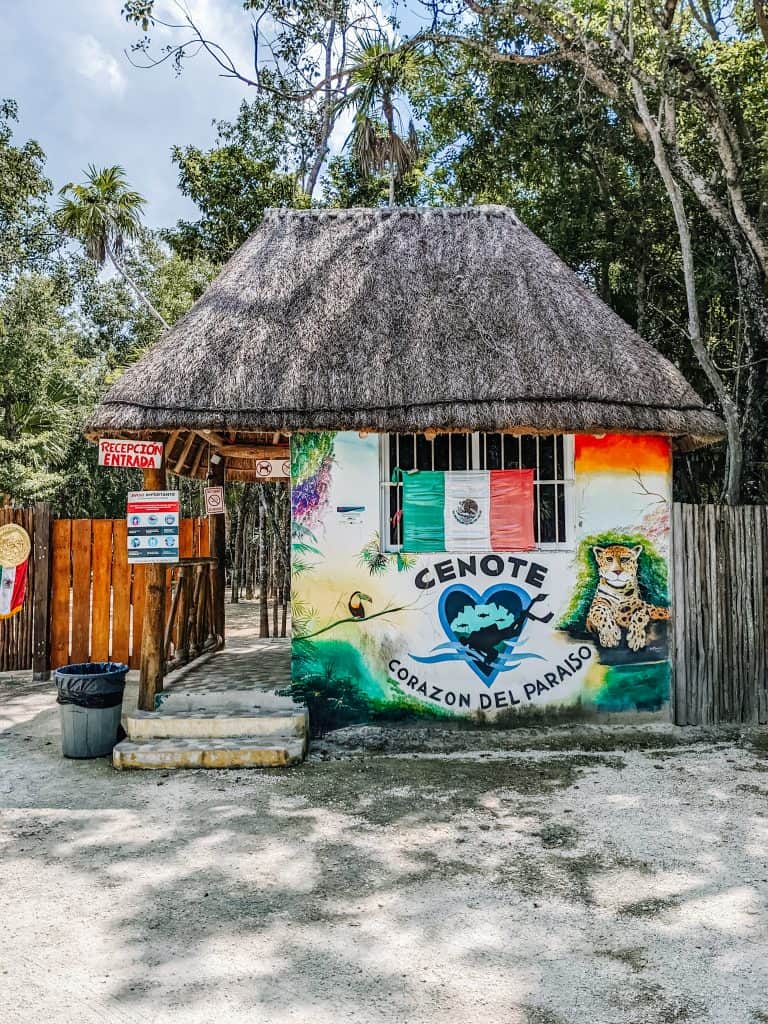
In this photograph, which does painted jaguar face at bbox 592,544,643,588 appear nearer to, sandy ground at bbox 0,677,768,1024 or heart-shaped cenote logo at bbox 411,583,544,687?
heart-shaped cenote logo at bbox 411,583,544,687

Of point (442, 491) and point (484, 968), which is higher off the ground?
point (442, 491)

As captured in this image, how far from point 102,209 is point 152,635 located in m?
13.6

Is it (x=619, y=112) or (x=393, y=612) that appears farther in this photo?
(x=619, y=112)

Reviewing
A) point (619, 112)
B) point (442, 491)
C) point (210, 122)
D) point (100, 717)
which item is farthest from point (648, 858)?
point (210, 122)

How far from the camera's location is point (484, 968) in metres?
3.48

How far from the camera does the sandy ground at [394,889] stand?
326cm

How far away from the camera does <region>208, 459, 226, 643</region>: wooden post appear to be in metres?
10.6

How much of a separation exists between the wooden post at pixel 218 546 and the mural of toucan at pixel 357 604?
3.66 metres

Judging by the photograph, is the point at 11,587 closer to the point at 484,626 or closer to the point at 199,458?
the point at 199,458

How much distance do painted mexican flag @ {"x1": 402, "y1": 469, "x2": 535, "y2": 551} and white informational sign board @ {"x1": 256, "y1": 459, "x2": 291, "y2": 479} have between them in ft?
12.2

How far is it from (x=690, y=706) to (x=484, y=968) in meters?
4.62

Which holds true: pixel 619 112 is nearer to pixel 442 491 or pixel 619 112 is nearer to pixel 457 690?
pixel 442 491

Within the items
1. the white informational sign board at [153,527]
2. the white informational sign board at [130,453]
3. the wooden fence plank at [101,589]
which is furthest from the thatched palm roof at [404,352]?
the wooden fence plank at [101,589]

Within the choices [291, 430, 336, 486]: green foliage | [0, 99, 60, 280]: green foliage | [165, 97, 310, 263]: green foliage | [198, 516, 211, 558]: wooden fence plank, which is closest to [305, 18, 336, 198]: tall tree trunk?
[165, 97, 310, 263]: green foliage
